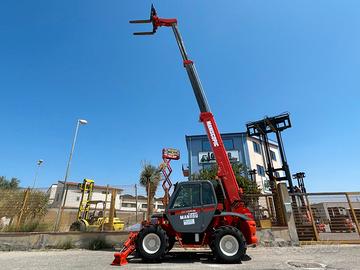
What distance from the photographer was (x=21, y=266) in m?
5.84

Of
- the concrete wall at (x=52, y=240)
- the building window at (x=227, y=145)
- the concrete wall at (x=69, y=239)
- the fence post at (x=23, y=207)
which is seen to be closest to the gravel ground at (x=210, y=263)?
the concrete wall at (x=69, y=239)

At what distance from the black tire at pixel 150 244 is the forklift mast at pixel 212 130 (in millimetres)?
2376

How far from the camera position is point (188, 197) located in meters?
6.84

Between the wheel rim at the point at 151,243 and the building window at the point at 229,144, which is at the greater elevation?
the building window at the point at 229,144

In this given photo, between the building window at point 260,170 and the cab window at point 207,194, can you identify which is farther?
the building window at point 260,170

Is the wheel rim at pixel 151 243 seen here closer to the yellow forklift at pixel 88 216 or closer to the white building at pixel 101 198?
the white building at pixel 101 198

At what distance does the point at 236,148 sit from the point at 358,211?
24.5 m

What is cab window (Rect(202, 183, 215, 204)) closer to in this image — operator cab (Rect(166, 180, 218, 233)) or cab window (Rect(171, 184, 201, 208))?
operator cab (Rect(166, 180, 218, 233))

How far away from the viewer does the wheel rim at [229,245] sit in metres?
5.96

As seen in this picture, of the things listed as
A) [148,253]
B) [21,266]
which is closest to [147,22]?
[148,253]

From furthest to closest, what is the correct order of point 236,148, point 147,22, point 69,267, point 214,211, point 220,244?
point 236,148, point 147,22, point 214,211, point 220,244, point 69,267

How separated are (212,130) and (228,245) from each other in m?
3.89

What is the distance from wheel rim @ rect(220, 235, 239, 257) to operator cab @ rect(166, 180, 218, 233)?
621mm

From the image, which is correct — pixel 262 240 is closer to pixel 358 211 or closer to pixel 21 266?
pixel 358 211
